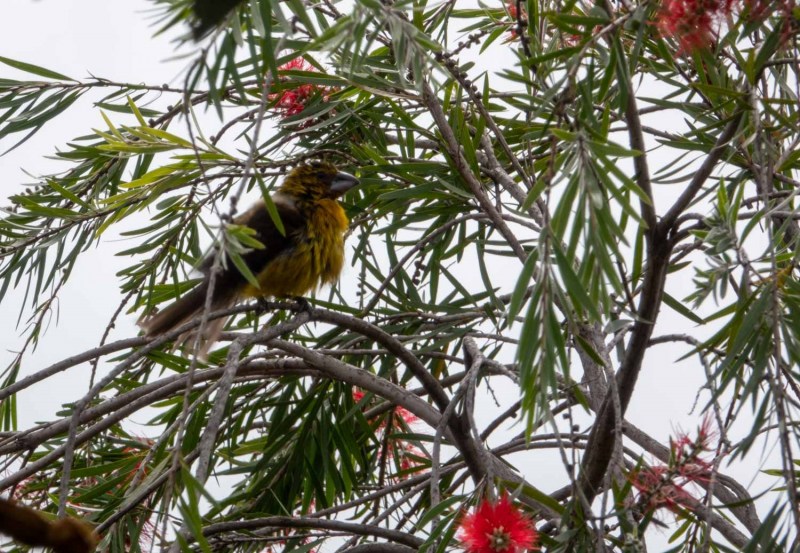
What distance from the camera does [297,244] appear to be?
3.29 m

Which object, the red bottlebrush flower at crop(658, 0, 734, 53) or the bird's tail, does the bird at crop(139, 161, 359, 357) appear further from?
the red bottlebrush flower at crop(658, 0, 734, 53)

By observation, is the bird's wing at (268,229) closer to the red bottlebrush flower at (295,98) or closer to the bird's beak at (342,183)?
the bird's beak at (342,183)

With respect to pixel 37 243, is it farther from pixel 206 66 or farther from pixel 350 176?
pixel 206 66

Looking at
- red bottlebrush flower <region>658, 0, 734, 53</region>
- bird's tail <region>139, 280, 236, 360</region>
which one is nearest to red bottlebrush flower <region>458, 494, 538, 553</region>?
red bottlebrush flower <region>658, 0, 734, 53</region>

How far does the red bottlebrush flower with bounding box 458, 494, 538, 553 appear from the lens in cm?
161

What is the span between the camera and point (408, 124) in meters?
2.61

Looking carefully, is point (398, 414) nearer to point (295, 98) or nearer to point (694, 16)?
point (295, 98)

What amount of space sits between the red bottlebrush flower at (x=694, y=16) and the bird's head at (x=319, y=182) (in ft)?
6.81

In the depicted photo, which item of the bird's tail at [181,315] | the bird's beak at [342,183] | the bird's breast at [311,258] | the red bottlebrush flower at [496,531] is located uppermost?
the bird's beak at [342,183]

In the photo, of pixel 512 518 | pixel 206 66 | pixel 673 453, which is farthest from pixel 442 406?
pixel 206 66

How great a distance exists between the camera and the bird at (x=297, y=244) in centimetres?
319

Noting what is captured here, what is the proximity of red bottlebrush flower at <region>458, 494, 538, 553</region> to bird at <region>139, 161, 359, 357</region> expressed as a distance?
1.42m

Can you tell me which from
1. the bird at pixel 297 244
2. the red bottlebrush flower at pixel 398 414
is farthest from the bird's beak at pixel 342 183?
the red bottlebrush flower at pixel 398 414

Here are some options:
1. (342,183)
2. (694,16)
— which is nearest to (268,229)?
(342,183)
